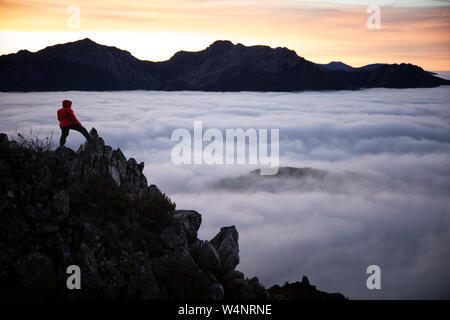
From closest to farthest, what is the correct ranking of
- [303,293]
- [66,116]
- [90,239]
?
[90,239] < [66,116] < [303,293]

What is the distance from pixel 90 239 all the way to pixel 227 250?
5804 millimetres

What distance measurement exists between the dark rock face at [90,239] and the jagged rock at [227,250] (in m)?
0.09

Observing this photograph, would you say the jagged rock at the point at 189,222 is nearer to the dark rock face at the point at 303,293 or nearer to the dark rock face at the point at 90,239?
the dark rock face at the point at 90,239

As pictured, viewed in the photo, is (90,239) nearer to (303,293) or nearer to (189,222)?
(189,222)

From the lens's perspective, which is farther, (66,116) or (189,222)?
(189,222)

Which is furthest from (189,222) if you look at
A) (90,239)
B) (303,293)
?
(303,293)

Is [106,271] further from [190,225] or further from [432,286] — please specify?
[432,286]

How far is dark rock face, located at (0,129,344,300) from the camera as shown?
11.0 metres

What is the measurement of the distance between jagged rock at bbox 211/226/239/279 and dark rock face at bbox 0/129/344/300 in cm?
9

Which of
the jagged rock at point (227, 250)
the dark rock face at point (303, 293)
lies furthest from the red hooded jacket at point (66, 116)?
the dark rock face at point (303, 293)

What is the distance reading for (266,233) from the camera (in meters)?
112

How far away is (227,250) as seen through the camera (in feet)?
49.3
